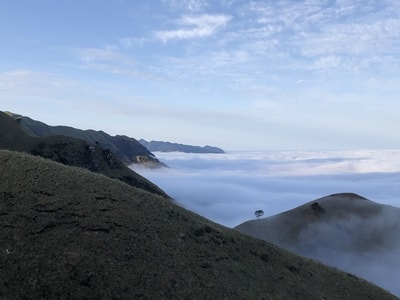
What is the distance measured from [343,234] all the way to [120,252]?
143299 mm

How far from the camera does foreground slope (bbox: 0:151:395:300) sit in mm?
26875

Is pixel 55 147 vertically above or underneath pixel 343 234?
above

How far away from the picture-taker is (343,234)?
527 ft

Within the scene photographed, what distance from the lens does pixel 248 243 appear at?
4244 centimetres

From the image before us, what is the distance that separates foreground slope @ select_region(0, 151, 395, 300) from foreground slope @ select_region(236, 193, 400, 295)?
355 feet

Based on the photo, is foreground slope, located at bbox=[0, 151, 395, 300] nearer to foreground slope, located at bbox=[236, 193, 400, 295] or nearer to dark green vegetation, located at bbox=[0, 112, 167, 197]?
foreground slope, located at bbox=[236, 193, 400, 295]

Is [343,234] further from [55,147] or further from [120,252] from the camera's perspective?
[120,252]

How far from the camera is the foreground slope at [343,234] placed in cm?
14862

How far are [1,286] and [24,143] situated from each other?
159 m

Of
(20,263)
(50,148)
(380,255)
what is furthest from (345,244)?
(20,263)

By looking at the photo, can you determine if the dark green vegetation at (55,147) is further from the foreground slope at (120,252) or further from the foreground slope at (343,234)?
the foreground slope at (120,252)

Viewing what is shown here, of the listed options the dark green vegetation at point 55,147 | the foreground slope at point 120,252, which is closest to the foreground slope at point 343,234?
the dark green vegetation at point 55,147

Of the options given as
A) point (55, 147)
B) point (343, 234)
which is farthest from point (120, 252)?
point (55, 147)

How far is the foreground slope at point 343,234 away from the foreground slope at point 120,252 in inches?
4265
